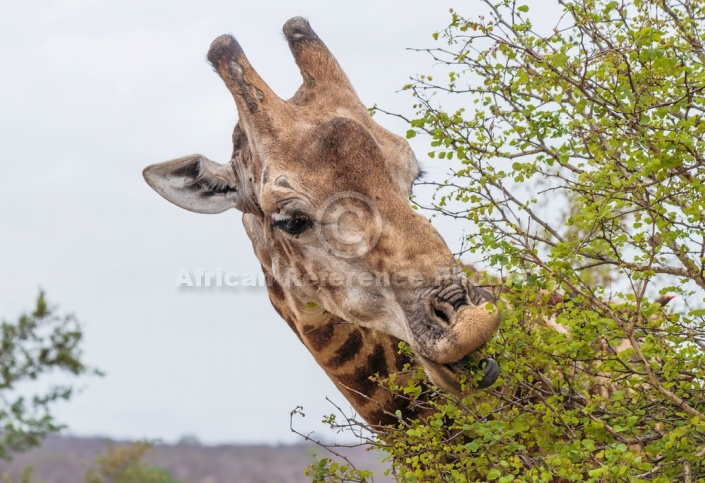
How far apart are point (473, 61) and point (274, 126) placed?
1.34m

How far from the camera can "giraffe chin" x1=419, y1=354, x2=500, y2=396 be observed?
4.77 meters

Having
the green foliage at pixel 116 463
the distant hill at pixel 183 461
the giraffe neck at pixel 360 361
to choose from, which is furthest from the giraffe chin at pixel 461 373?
the distant hill at pixel 183 461

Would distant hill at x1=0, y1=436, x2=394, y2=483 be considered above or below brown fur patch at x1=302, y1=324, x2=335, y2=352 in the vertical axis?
above

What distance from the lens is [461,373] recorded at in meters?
4.87

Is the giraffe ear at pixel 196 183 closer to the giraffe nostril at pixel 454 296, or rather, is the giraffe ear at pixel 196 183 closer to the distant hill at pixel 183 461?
the giraffe nostril at pixel 454 296

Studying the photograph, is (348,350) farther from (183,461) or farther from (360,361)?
(183,461)

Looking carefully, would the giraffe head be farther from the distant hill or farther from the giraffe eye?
the distant hill

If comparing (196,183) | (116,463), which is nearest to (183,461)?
(116,463)

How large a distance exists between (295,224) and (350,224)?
0.45 meters

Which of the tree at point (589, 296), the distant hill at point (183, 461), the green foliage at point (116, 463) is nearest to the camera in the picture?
the tree at point (589, 296)

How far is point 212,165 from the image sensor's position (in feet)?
21.2

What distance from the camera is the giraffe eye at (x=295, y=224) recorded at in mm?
5766

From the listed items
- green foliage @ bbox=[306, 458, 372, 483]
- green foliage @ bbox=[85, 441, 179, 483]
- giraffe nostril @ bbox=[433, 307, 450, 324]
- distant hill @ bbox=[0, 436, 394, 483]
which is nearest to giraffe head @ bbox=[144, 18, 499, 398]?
giraffe nostril @ bbox=[433, 307, 450, 324]

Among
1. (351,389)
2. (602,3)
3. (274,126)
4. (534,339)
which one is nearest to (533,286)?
(534,339)
